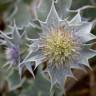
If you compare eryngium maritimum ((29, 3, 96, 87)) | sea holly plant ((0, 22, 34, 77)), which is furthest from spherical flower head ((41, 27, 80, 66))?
sea holly plant ((0, 22, 34, 77))

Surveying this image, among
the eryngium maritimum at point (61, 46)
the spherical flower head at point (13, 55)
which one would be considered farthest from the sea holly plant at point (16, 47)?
the eryngium maritimum at point (61, 46)

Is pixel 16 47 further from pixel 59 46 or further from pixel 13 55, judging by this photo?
pixel 59 46

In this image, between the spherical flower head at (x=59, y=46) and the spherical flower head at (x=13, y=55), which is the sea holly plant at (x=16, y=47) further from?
the spherical flower head at (x=59, y=46)

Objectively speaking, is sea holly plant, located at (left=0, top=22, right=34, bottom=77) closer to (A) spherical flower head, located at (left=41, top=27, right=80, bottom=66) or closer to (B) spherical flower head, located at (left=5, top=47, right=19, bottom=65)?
(B) spherical flower head, located at (left=5, top=47, right=19, bottom=65)

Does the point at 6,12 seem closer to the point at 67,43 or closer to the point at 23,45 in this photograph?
the point at 23,45

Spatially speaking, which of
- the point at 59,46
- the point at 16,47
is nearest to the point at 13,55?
the point at 16,47

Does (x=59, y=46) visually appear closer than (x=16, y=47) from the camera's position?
Yes

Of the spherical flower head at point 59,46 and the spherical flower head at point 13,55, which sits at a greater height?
the spherical flower head at point 59,46

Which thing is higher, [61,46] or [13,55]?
[61,46]

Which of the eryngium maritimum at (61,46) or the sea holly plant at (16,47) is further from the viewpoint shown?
the sea holly plant at (16,47)
